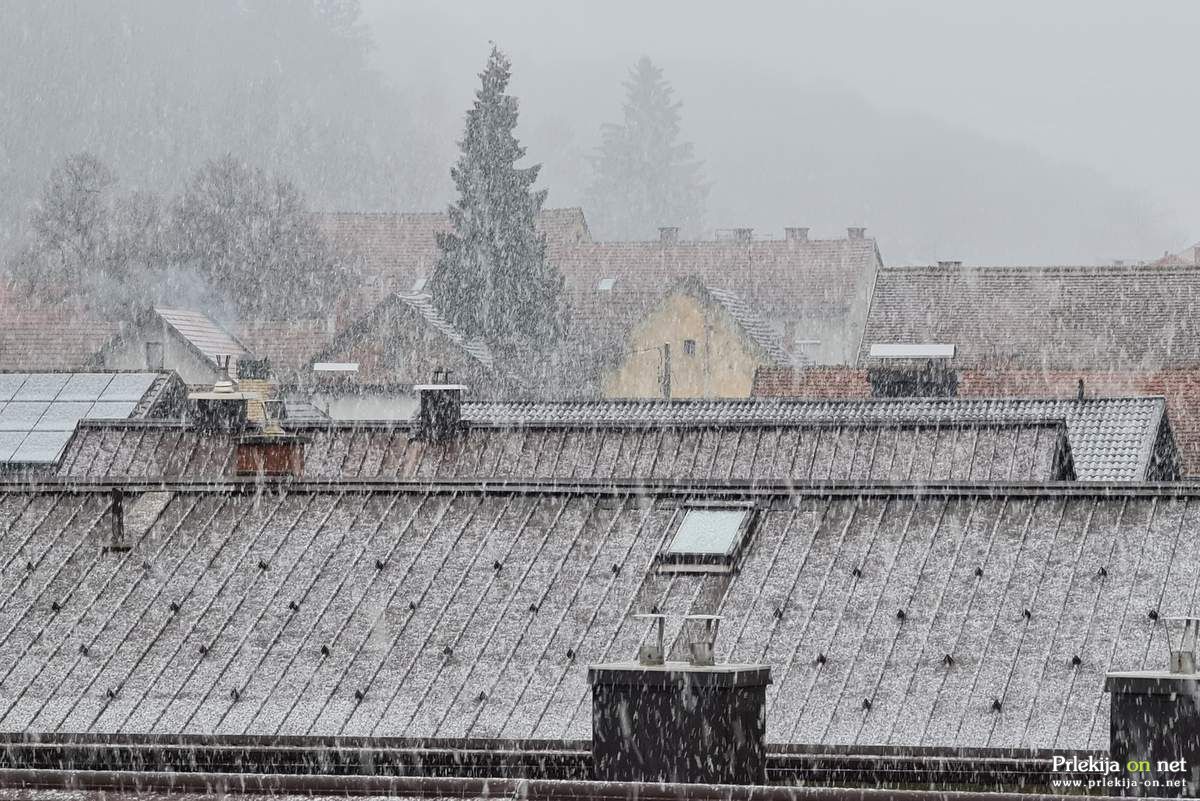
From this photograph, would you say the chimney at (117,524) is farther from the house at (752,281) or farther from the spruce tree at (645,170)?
the spruce tree at (645,170)

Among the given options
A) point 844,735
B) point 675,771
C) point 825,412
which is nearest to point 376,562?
point 844,735

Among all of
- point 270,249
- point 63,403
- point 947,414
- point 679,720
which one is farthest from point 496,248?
point 679,720

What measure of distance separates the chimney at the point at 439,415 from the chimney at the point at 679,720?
18.7 m

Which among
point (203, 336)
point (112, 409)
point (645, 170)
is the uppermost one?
point (645, 170)

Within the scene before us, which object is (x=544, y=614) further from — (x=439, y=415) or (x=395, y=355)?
(x=395, y=355)

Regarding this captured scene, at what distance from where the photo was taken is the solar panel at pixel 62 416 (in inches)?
1660

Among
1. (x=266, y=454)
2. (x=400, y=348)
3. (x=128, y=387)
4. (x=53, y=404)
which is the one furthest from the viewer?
(x=400, y=348)

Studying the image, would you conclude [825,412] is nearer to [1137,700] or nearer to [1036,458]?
[1036,458]

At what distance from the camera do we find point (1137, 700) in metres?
16.3

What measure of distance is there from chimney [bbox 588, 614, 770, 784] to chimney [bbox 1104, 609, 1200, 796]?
8.29ft

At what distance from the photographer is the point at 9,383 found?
44969 millimetres

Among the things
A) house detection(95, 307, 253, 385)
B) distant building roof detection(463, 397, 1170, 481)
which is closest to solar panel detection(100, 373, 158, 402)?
distant building roof detection(463, 397, 1170, 481)

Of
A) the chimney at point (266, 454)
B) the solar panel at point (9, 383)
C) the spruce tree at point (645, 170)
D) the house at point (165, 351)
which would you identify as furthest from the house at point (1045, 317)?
the spruce tree at point (645, 170)

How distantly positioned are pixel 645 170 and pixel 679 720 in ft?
441
